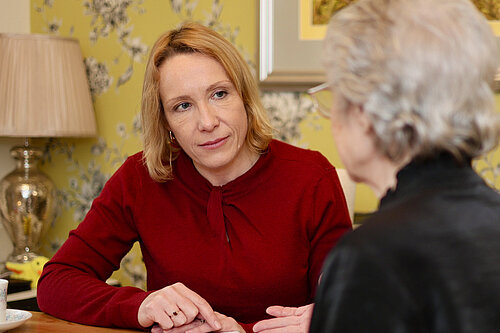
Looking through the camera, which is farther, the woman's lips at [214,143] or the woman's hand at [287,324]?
the woman's lips at [214,143]

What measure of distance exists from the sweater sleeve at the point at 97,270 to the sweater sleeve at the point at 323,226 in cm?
44

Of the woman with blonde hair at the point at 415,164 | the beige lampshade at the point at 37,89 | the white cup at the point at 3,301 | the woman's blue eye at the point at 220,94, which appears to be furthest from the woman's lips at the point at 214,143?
the beige lampshade at the point at 37,89

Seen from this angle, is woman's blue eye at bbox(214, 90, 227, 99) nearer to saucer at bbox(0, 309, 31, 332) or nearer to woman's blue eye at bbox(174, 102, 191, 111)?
woman's blue eye at bbox(174, 102, 191, 111)

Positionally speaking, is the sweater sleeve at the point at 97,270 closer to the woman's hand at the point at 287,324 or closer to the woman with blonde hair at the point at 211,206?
the woman with blonde hair at the point at 211,206

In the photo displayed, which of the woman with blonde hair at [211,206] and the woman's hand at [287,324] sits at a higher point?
the woman with blonde hair at [211,206]

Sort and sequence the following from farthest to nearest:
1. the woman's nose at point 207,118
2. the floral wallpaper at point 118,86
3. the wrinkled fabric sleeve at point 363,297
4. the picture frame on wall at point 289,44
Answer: the floral wallpaper at point 118,86 → the picture frame on wall at point 289,44 → the woman's nose at point 207,118 → the wrinkled fabric sleeve at point 363,297

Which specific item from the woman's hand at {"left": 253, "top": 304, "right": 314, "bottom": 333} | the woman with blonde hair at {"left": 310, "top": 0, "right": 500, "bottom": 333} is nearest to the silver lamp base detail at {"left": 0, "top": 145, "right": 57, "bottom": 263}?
the woman's hand at {"left": 253, "top": 304, "right": 314, "bottom": 333}

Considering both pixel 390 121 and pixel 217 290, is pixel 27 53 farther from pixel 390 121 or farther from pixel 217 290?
pixel 390 121

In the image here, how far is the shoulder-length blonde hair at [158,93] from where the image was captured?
1.72m

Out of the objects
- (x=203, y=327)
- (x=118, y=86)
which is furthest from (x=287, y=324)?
(x=118, y=86)

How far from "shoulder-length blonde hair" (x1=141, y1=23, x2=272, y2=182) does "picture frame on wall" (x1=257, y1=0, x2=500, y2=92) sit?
0.75m

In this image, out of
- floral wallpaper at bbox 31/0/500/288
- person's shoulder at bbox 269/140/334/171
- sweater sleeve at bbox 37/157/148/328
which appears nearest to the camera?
sweater sleeve at bbox 37/157/148/328

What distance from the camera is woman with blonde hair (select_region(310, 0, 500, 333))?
0.65m

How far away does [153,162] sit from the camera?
1.79 meters
